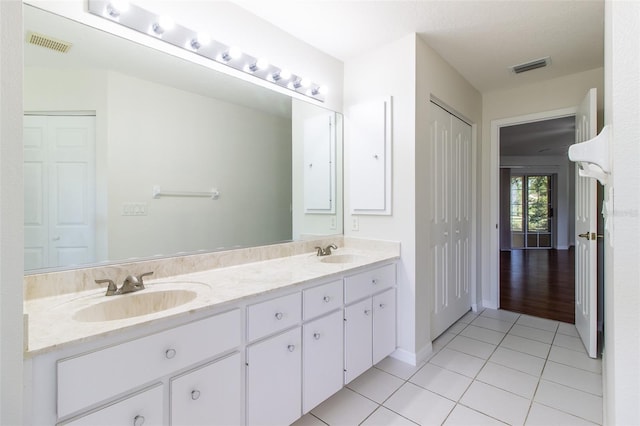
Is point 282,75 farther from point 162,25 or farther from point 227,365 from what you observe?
point 227,365

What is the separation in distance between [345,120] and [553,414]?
2.48m


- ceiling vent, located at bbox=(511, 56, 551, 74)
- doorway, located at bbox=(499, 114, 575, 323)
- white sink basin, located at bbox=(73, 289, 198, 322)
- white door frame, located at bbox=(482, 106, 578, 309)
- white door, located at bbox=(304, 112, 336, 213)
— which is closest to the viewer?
white sink basin, located at bbox=(73, 289, 198, 322)

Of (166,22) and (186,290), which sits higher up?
(166,22)

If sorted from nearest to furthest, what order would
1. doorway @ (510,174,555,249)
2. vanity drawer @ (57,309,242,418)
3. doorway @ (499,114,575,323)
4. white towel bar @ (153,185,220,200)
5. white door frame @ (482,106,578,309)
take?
vanity drawer @ (57,309,242,418)
white towel bar @ (153,185,220,200)
white door frame @ (482,106,578,309)
doorway @ (499,114,575,323)
doorway @ (510,174,555,249)

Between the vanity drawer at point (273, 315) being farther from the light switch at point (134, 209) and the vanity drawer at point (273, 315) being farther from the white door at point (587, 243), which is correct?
the white door at point (587, 243)

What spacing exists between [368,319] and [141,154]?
5.60 feet

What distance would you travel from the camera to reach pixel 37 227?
126 centimetres

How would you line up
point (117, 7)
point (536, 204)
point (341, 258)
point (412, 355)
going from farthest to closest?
point (536, 204) → point (341, 258) → point (412, 355) → point (117, 7)

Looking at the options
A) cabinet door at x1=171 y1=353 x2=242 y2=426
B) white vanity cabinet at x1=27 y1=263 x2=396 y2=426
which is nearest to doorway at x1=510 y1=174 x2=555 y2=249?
white vanity cabinet at x1=27 y1=263 x2=396 y2=426

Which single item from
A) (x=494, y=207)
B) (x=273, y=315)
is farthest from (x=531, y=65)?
(x=273, y=315)

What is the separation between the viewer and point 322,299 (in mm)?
1661

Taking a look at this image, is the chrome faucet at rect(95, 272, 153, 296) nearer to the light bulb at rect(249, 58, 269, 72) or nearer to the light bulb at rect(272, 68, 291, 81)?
the light bulb at rect(249, 58, 269, 72)

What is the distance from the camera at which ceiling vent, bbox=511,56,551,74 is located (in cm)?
262

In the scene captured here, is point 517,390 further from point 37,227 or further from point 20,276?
point 37,227
